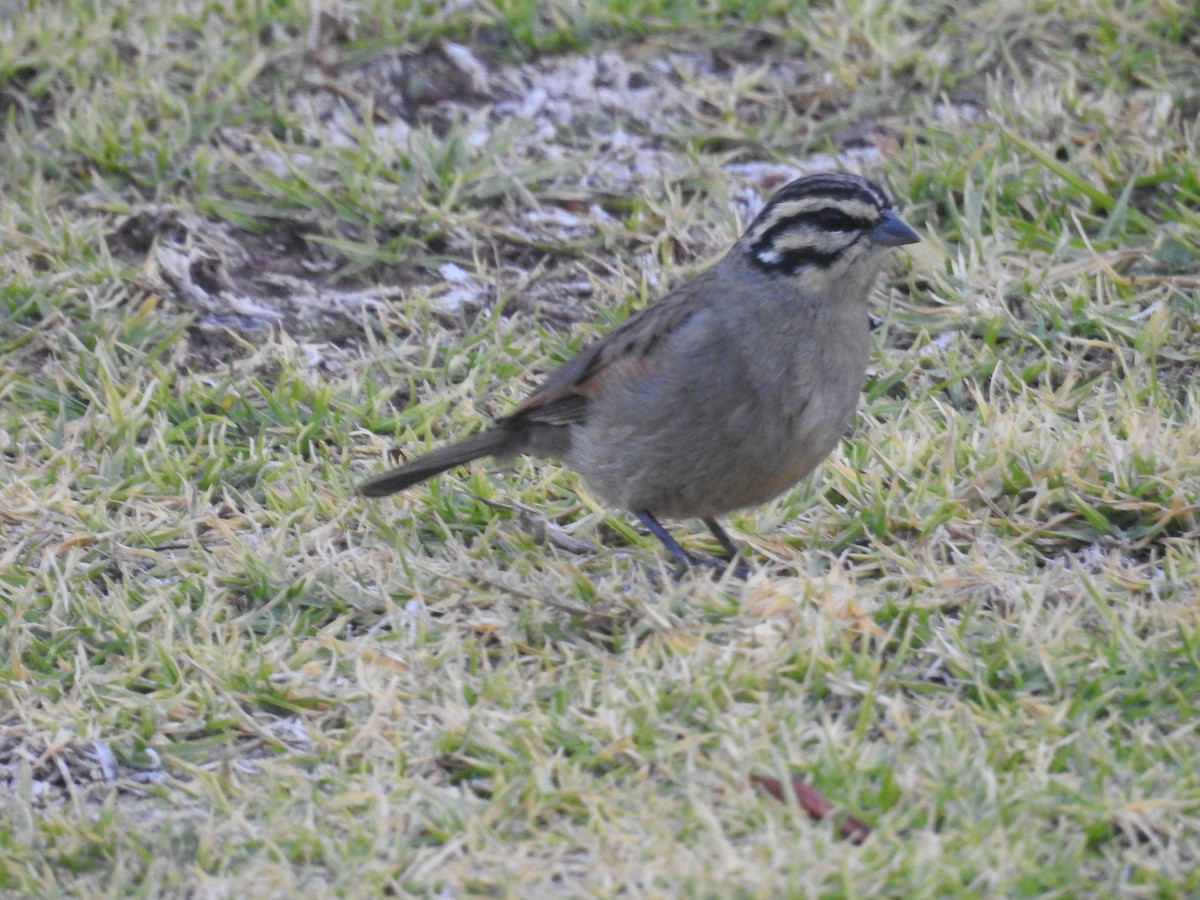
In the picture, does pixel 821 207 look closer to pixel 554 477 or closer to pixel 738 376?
pixel 738 376

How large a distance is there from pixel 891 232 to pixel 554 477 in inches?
60.2

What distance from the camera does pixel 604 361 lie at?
5879mm

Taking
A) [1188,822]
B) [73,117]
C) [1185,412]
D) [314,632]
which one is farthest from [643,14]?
[1188,822]

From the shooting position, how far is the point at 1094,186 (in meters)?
7.46

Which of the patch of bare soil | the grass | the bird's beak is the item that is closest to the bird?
the bird's beak

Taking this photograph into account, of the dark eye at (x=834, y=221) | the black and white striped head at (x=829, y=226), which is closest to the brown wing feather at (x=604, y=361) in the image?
the black and white striped head at (x=829, y=226)

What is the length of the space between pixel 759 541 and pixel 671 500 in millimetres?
342

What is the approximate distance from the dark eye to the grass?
802mm

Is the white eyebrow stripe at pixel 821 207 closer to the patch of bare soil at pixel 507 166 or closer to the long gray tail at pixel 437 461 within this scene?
the long gray tail at pixel 437 461

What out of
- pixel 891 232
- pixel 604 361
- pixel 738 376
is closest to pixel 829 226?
pixel 891 232

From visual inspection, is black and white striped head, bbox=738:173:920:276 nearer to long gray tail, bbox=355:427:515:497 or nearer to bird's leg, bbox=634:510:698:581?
bird's leg, bbox=634:510:698:581

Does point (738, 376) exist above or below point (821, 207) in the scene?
below

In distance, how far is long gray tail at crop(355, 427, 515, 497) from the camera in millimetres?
6008

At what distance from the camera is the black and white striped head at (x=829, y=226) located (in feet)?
18.5
